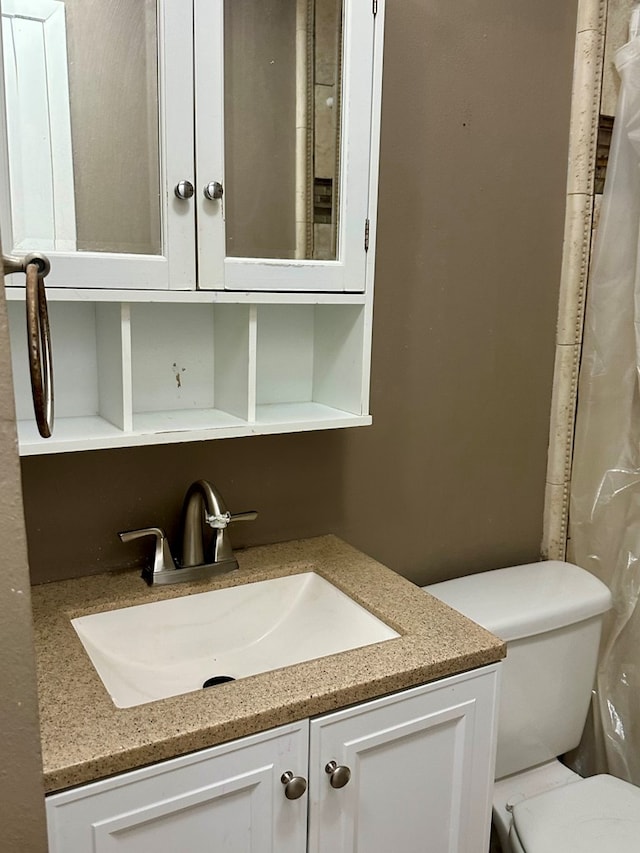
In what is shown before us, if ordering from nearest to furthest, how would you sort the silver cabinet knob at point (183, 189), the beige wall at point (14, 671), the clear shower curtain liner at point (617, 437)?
the beige wall at point (14, 671) < the silver cabinet knob at point (183, 189) < the clear shower curtain liner at point (617, 437)

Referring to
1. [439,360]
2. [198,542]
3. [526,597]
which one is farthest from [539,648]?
[198,542]

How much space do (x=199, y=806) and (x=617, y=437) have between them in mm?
1220

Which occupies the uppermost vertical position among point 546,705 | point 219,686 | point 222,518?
point 222,518

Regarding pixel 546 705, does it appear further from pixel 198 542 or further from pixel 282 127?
pixel 282 127

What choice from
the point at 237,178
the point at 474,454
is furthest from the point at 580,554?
the point at 237,178

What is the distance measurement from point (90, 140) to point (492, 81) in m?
0.90

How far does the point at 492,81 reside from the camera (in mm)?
1513

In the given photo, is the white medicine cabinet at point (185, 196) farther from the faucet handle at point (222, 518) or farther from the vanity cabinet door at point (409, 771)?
the vanity cabinet door at point (409, 771)

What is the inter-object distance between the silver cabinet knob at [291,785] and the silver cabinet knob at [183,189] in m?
0.83

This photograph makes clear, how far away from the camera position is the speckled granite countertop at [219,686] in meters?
0.84

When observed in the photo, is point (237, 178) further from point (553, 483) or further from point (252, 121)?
point (553, 483)

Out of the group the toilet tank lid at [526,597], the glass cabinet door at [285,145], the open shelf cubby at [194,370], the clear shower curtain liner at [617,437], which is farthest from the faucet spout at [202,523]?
the clear shower curtain liner at [617,437]

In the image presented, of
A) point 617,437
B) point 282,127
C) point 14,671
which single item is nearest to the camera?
point 14,671

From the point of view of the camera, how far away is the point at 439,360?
1.56 meters
